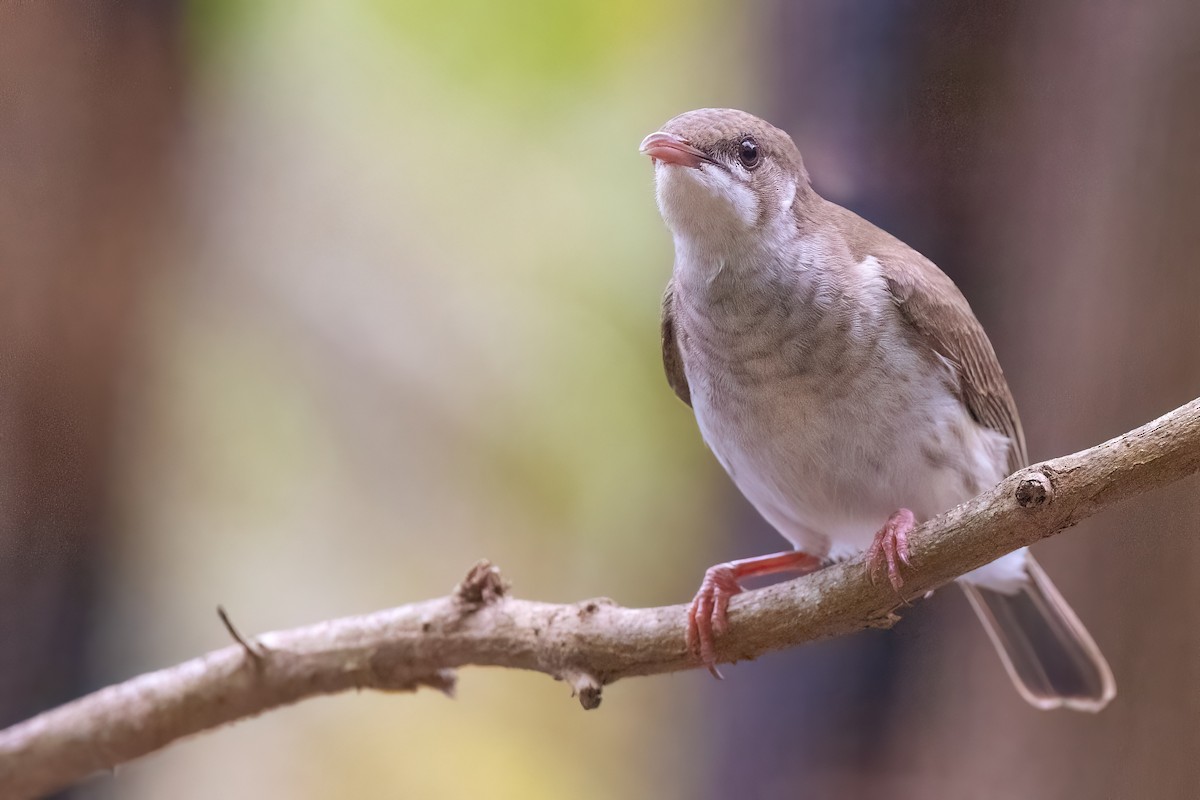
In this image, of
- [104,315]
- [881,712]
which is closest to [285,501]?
[104,315]

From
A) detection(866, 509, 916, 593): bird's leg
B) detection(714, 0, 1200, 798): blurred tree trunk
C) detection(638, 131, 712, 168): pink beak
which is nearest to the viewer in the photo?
detection(866, 509, 916, 593): bird's leg

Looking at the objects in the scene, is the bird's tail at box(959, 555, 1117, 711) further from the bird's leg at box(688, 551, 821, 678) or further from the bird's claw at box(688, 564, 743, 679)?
the bird's claw at box(688, 564, 743, 679)

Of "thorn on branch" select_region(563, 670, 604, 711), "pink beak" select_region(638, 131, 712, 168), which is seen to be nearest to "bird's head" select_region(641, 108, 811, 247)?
"pink beak" select_region(638, 131, 712, 168)

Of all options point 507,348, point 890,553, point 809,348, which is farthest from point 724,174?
point 507,348

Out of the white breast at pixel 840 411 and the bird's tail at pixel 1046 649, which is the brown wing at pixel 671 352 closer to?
the white breast at pixel 840 411

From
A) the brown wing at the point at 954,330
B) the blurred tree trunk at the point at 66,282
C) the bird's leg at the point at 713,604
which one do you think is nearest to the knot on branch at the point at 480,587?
the bird's leg at the point at 713,604

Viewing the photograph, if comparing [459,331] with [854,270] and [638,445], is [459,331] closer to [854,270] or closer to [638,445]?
[638,445]
